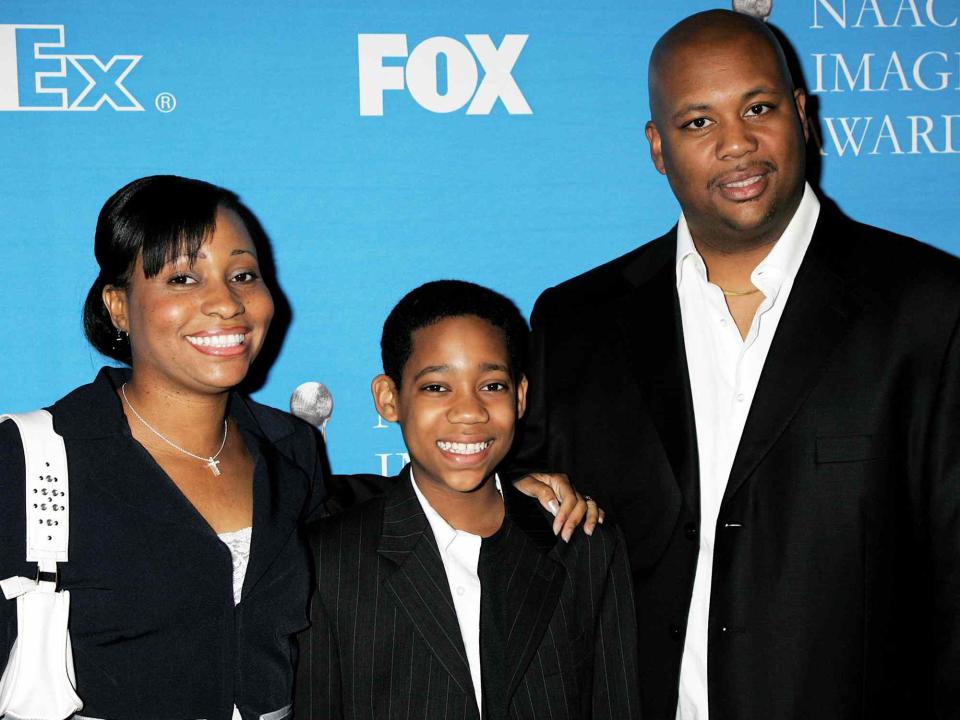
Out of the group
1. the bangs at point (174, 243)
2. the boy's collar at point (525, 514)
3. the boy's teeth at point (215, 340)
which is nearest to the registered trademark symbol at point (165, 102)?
the bangs at point (174, 243)

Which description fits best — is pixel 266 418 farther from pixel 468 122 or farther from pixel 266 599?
pixel 468 122

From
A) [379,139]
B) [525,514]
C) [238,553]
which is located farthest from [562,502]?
[379,139]

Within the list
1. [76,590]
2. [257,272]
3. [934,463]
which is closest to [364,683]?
[76,590]

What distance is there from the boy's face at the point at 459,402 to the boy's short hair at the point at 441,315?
2 cm

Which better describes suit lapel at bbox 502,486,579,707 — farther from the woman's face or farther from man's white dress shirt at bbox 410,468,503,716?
the woman's face

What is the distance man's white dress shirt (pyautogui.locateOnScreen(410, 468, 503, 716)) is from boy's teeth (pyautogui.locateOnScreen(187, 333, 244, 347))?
47 cm

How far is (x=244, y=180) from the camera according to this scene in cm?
253

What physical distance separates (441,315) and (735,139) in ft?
2.35

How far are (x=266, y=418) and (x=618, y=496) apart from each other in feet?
2.69

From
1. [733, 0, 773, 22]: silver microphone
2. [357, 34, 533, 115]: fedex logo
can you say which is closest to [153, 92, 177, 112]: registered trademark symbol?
[357, 34, 533, 115]: fedex logo

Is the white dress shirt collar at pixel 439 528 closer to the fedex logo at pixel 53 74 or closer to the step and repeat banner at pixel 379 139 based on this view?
the step and repeat banner at pixel 379 139

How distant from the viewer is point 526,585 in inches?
73.4

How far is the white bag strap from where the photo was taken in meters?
1.60

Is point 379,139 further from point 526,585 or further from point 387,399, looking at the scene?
point 526,585
